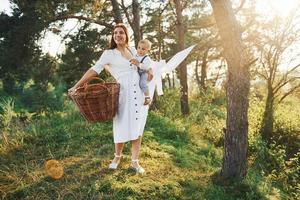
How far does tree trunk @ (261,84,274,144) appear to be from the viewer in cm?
1148

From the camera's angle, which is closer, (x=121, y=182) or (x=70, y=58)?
(x=121, y=182)

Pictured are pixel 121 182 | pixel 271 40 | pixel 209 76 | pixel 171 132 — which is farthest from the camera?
pixel 209 76

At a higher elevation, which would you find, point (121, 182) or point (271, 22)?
point (271, 22)

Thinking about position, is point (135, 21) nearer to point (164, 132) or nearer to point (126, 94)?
point (164, 132)

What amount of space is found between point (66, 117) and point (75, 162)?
3941mm

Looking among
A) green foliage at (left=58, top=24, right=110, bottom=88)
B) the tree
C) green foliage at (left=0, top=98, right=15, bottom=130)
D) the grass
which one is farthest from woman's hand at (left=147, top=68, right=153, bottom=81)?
green foliage at (left=58, top=24, right=110, bottom=88)

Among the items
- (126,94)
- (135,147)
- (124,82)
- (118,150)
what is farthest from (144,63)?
(118,150)

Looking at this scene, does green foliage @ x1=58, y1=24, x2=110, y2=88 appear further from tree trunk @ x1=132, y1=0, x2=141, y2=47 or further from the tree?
the tree

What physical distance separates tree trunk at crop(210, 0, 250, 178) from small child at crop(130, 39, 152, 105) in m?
1.21

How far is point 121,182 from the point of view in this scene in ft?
17.8

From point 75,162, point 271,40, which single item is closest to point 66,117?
point 75,162

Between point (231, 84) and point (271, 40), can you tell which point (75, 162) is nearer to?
point (231, 84)

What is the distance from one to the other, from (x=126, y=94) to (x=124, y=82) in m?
0.17

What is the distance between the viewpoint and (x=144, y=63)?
5480mm
